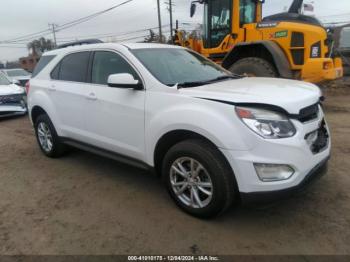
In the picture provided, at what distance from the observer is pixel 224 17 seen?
9.27 metres

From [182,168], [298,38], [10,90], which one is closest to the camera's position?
[182,168]

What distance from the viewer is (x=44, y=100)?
5363 millimetres

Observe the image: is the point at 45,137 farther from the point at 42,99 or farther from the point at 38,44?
the point at 38,44

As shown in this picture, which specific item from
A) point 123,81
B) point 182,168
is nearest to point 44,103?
point 123,81

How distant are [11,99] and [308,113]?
936 cm

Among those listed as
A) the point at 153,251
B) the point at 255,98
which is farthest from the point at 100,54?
the point at 153,251

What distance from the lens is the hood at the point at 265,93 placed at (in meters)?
3.08

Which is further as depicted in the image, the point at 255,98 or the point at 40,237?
the point at 40,237

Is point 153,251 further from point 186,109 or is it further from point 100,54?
point 100,54

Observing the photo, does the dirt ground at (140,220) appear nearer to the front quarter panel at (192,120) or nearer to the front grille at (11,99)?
the front quarter panel at (192,120)

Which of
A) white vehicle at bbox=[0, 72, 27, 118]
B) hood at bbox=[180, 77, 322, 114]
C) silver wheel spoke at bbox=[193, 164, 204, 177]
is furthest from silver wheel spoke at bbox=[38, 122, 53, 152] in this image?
white vehicle at bbox=[0, 72, 27, 118]

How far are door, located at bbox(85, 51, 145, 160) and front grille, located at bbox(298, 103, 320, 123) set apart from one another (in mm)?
1651

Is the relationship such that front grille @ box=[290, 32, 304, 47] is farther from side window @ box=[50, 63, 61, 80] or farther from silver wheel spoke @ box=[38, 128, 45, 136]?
silver wheel spoke @ box=[38, 128, 45, 136]

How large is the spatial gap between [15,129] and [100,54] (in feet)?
16.7
